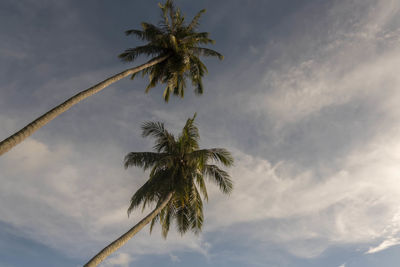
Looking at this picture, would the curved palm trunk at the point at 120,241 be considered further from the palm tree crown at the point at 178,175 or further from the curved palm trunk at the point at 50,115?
the curved palm trunk at the point at 50,115

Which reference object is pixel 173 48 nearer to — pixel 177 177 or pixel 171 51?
pixel 171 51

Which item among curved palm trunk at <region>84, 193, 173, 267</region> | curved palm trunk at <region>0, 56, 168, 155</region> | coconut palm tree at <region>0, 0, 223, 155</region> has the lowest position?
curved palm trunk at <region>84, 193, 173, 267</region>

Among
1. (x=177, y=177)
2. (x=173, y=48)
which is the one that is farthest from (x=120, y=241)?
(x=173, y=48)

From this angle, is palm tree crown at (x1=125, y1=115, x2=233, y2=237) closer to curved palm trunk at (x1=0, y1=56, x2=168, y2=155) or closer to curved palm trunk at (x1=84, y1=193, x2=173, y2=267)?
curved palm trunk at (x1=84, y1=193, x2=173, y2=267)

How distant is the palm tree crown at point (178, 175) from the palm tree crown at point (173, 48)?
3.35 metres

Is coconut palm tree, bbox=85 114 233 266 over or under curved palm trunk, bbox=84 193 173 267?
over

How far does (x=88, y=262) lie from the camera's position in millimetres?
9258

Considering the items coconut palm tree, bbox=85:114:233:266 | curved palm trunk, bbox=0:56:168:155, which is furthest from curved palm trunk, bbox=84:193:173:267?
curved palm trunk, bbox=0:56:168:155

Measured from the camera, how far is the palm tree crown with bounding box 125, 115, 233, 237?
13078 mm

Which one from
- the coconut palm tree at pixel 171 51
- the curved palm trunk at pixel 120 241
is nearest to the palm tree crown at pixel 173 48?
the coconut palm tree at pixel 171 51

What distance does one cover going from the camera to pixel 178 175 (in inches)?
546

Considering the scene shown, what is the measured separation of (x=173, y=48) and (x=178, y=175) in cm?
722

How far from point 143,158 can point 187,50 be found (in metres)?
6.88

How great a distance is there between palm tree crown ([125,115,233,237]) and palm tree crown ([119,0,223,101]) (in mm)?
3351
